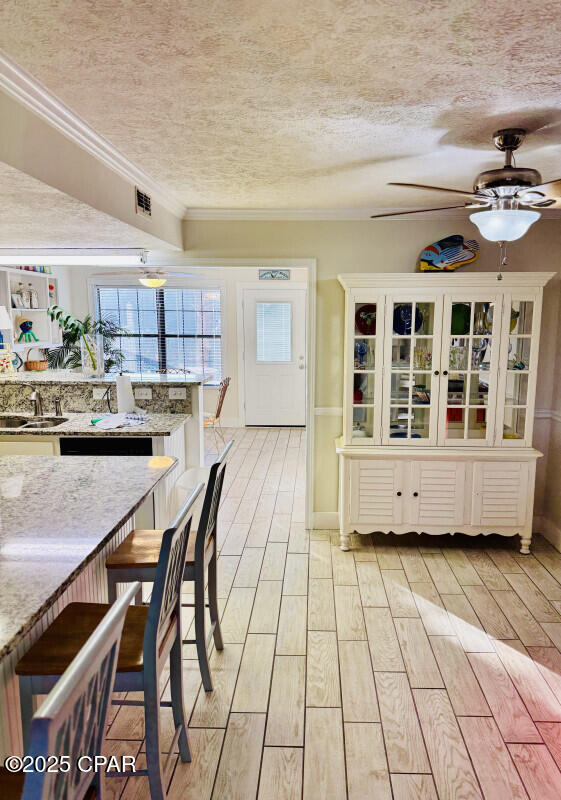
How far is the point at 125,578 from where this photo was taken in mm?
2152

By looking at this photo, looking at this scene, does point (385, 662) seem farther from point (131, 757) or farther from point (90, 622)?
point (90, 622)

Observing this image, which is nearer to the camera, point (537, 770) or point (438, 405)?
point (537, 770)

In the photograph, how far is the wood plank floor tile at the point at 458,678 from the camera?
2.34 m

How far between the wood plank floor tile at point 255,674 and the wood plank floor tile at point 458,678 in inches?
31.8

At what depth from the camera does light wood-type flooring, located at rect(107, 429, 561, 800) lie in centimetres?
199

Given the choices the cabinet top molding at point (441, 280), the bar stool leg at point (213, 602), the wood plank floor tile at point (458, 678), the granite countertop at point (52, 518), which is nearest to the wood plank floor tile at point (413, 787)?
the wood plank floor tile at point (458, 678)

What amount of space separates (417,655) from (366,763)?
744 mm

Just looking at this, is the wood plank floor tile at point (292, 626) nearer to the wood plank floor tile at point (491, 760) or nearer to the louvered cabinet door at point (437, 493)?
the wood plank floor tile at point (491, 760)

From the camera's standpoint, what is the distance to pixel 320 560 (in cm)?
378

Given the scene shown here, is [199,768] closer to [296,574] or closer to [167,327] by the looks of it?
[296,574]

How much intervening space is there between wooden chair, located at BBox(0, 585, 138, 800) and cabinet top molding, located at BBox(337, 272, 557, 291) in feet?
9.65

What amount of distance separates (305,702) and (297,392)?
5700 mm

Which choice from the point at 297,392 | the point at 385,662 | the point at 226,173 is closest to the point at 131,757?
the point at 385,662

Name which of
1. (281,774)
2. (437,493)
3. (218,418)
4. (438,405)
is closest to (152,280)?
(218,418)
